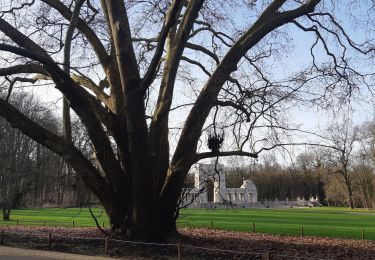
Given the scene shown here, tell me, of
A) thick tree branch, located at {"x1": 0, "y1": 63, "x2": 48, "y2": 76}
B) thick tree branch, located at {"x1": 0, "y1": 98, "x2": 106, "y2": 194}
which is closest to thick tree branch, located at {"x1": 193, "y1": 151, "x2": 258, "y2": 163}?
thick tree branch, located at {"x1": 0, "y1": 98, "x2": 106, "y2": 194}

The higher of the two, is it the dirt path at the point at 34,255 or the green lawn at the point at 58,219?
the green lawn at the point at 58,219

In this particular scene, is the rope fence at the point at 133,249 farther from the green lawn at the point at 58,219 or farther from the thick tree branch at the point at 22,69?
the thick tree branch at the point at 22,69

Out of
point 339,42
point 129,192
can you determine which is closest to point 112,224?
point 129,192

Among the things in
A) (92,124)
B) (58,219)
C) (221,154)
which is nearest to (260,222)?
(58,219)

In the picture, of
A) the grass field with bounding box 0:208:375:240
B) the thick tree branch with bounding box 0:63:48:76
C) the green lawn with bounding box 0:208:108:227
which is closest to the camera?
the thick tree branch with bounding box 0:63:48:76

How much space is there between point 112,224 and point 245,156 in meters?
5.09

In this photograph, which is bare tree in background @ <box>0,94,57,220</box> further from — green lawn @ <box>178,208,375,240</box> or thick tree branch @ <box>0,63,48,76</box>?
thick tree branch @ <box>0,63,48,76</box>

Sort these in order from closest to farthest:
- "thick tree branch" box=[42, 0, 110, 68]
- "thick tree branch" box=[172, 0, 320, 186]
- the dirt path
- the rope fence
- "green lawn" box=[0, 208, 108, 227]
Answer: the rope fence < the dirt path < "thick tree branch" box=[172, 0, 320, 186] < "thick tree branch" box=[42, 0, 110, 68] < "green lawn" box=[0, 208, 108, 227]

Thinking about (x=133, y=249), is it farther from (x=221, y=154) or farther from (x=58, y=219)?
(x=58, y=219)

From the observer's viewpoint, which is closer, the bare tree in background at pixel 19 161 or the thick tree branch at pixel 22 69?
the thick tree branch at pixel 22 69

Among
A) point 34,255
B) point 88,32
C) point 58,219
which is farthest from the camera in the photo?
point 58,219

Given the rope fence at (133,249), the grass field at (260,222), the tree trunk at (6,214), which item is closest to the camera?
the rope fence at (133,249)

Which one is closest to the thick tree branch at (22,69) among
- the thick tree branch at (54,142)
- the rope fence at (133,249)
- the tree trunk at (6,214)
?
the thick tree branch at (54,142)

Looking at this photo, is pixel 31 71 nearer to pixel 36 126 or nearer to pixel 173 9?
pixel 36 126
